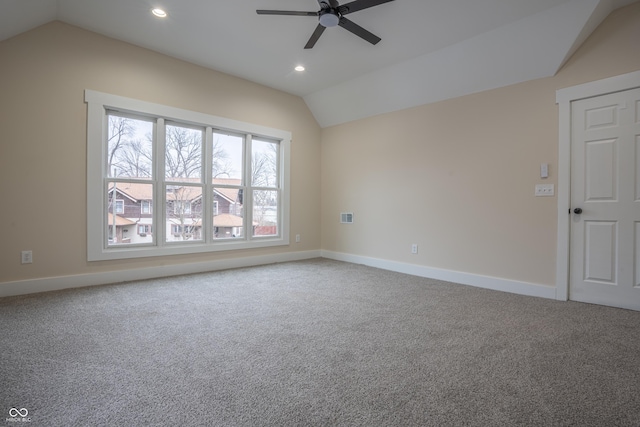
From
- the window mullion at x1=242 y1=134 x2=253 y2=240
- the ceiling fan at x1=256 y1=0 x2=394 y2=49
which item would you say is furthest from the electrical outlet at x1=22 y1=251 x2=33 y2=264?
the ceiling fan at x1=256 y1=0 x2=394 y2=49

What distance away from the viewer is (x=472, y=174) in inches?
150

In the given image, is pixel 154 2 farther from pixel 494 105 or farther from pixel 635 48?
pixel 635 48

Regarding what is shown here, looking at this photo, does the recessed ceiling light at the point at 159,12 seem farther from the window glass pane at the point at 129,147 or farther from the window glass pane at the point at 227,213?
the window glass pane at the point at 227,213

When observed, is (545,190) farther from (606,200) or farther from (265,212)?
(265,212)

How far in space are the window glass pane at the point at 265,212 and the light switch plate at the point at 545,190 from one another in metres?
3.77

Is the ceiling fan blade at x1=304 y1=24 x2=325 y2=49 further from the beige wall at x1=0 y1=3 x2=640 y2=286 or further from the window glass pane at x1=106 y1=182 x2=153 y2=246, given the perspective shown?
the window glass pane at x1=106 y1=182 x2=153 y2=246

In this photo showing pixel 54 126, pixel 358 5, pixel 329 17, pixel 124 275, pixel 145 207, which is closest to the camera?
Result: pixel 358 5

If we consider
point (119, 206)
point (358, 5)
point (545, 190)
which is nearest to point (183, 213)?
point (119, 206)

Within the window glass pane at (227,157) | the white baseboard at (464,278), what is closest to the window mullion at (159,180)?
the window glass pane at (227,157)

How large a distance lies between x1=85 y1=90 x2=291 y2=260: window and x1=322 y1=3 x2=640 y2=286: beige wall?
1.45 metres

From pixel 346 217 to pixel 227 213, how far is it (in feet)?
6.74

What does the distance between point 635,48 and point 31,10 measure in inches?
226

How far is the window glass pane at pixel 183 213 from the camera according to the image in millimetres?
4133

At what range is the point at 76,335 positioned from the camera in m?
2.14
